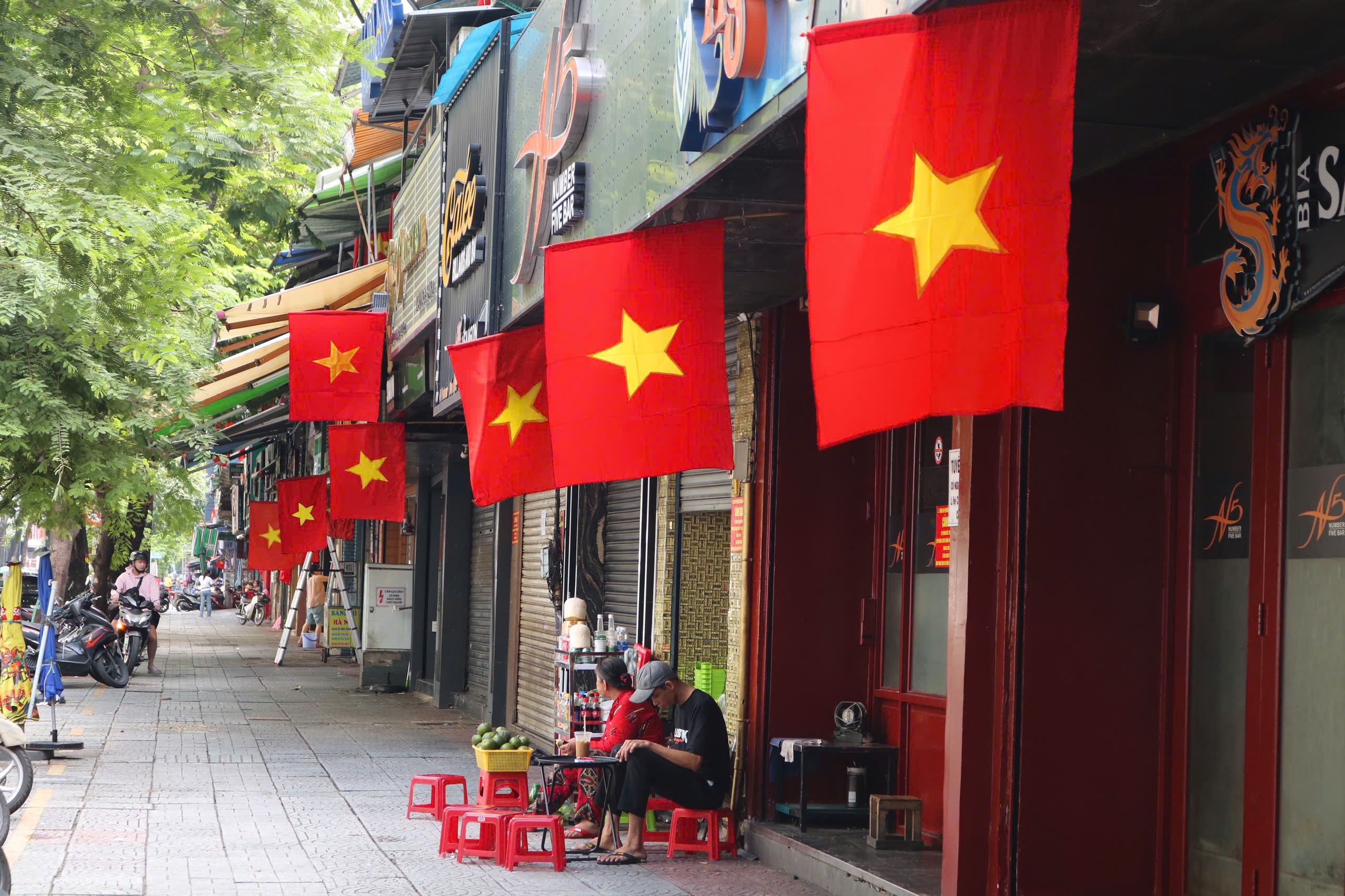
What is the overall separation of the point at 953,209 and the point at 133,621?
2110 centimetres

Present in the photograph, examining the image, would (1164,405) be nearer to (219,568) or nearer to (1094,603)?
(1094,603)

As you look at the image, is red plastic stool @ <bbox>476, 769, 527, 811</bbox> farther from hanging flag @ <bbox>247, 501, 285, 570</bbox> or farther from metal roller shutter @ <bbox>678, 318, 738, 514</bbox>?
hanging flag @ <bbox>247, 501, 285, 570</bbox>

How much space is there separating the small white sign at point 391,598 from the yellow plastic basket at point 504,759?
12280mm

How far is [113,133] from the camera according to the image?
1119cm

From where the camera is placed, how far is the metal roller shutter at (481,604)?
17922mm

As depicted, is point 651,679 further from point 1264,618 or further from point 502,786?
point 1264,618

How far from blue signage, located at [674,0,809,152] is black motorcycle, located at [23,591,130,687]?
1541 cm

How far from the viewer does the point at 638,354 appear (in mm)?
6980

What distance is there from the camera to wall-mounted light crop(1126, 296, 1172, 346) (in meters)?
6.71

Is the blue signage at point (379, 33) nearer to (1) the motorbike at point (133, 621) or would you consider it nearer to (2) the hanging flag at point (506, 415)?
(2) the hanging flag at point (506, 415)

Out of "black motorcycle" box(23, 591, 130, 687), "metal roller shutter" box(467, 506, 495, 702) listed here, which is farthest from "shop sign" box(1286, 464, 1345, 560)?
"black motorcycle" box(23, 591, 130, 687)

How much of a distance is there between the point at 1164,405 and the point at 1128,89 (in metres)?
1.71

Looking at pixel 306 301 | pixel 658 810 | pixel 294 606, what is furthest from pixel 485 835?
pixel 294 606

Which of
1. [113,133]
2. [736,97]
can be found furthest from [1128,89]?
[113,133]
